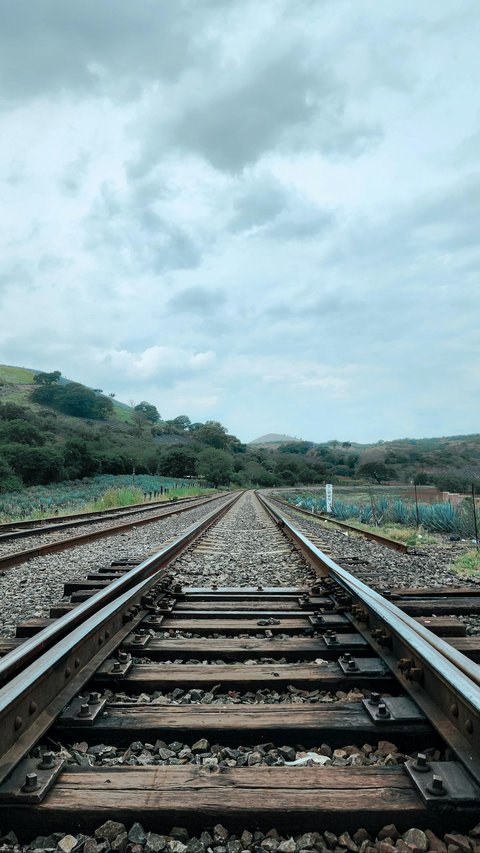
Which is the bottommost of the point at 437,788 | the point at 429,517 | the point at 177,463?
the point at 429,517

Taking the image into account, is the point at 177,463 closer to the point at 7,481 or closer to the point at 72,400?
the point at 7,481

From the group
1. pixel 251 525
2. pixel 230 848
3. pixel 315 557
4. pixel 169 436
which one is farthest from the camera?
pixel 169 436

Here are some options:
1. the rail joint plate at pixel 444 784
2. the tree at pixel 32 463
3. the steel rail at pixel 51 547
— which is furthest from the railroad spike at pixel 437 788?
the tree at pixel 32 463

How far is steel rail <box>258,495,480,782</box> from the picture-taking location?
1761 mm

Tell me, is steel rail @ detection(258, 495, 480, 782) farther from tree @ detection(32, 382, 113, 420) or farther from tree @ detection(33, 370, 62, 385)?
tree @ detection(33, 370, 62, 385)

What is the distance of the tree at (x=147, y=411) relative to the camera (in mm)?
172000

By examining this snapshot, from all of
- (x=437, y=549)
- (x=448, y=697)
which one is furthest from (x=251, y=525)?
(x=448, y=697)

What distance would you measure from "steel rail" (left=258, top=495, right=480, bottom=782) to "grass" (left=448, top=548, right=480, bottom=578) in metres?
3.81

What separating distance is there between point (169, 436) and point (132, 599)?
126 metres

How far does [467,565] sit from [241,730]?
5708 millimetres

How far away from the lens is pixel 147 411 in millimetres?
178000

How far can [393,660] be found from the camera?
2.57 meters

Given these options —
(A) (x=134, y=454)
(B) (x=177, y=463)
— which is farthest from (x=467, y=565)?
(B) (x=177, y=463)

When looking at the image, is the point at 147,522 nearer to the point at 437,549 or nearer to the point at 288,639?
the point at 437,549
